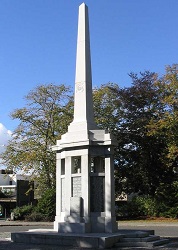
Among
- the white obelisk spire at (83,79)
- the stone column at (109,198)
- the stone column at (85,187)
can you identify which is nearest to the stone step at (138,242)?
the stone column at (109,198)

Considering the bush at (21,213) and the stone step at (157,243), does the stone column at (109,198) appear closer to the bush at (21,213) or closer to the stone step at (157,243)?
the stone step at (157,243)

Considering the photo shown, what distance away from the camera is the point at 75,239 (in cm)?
1438

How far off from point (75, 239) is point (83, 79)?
7212 mm

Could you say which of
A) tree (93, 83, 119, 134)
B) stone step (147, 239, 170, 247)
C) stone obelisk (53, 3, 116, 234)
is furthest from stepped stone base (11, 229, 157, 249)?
tree (93, 83, 119, 134)

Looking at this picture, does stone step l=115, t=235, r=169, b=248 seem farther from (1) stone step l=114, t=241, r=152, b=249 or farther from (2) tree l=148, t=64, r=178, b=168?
(2) tree l=148, t=64, r=178, b=168

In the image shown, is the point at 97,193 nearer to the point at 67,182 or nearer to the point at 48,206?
the point at 67,182

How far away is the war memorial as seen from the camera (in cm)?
1583

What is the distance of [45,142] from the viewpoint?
38594mm

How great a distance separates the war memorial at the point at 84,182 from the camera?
51.9 feet

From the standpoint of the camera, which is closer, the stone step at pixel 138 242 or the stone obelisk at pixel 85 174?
the stone step at pixel 138 242

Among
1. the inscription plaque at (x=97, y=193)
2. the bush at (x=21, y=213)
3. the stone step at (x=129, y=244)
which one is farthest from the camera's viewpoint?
the bush at (x=21, y=213)

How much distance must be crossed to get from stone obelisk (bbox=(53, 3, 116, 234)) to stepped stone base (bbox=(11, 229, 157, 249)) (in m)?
1.16

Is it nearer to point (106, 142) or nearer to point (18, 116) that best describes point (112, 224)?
point (106, 142)

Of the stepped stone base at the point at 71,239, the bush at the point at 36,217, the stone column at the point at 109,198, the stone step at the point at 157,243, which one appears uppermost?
the stone column at the point at 109,198
